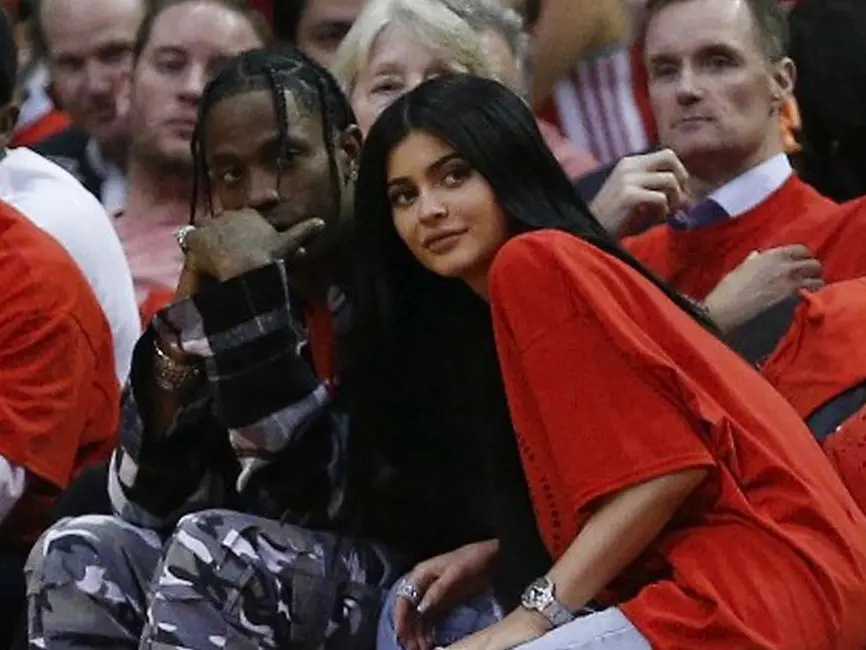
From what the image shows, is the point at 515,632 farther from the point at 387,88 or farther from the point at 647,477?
the point at 387,88

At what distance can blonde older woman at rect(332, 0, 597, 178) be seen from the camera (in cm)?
303

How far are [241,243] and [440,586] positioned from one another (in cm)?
44

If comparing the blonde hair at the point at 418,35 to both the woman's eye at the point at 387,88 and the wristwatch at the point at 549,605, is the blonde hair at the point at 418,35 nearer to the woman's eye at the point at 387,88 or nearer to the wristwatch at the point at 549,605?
the woman's eye at the point at 387,88

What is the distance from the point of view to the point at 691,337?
2199 millimetres

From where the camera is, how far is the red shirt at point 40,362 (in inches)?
114

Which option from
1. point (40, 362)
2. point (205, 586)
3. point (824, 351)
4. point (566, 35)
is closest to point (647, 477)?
point (824, 351)

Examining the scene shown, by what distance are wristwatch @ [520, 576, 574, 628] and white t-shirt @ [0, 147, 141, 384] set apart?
1.10 metres

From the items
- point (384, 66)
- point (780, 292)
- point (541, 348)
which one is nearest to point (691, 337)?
point (541, 348)

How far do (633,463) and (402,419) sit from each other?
0.50m

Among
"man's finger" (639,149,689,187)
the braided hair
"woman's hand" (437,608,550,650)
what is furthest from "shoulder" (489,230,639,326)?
"man's finger" (639,149,689,187)

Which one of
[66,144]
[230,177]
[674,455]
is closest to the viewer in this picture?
[674,455]

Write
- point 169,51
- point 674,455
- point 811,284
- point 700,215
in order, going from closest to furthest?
point 674,455 → point 811,284 → point 700,215 → point 169,51

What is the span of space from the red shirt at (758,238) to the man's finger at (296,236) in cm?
60

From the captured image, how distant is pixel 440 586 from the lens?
2.46m
